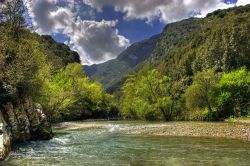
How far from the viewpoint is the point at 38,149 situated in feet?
107

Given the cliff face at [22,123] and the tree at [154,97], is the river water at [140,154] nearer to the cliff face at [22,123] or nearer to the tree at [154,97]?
the cliff face at [22,123]

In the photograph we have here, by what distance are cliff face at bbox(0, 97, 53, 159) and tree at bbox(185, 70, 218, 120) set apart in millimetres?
49012

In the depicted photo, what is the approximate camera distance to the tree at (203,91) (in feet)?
280

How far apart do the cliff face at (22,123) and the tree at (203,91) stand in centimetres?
4901

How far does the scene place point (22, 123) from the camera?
37.7 metres

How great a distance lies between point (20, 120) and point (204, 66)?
122m

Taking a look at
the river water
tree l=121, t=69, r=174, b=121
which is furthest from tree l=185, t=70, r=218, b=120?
the river water

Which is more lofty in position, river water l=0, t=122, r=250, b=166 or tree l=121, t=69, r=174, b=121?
tree l=121, t=69, r=174, b=121

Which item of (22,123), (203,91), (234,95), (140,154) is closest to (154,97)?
(203,91)

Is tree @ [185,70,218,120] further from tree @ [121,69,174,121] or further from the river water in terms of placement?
the river water

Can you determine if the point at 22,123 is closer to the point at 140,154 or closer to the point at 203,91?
the point at 140,154

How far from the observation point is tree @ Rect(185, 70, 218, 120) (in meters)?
85.4

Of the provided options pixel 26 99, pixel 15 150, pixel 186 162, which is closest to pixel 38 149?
pixel 15 150

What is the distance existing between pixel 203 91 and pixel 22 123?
56424 millimetres
